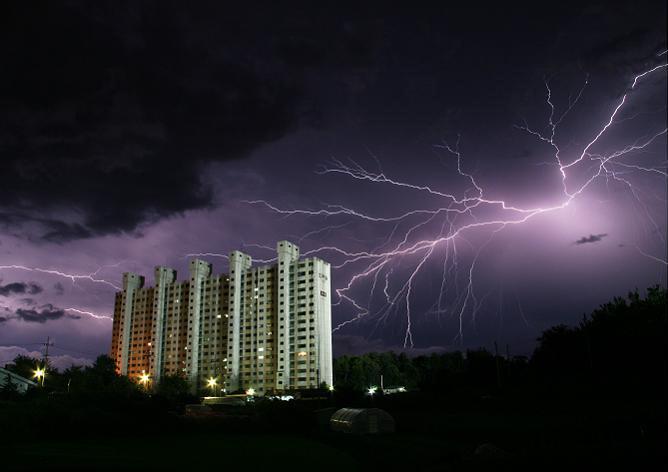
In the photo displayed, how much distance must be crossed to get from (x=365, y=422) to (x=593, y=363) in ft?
70.7

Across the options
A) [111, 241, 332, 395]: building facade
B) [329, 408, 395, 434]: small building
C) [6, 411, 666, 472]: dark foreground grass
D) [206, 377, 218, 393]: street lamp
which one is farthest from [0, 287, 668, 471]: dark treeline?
[111, 241, 332, 395]: building facade

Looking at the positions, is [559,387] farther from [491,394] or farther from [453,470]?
[453,470]

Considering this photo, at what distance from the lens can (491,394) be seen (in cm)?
3900

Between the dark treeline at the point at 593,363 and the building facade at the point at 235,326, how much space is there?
38.6 meters

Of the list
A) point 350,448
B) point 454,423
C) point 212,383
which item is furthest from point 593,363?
point 212,383

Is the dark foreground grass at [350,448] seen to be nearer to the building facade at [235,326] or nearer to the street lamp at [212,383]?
the building facade at [235,326]

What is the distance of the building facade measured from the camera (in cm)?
9319

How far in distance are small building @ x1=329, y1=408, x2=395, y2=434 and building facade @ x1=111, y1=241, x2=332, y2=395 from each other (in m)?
58.1

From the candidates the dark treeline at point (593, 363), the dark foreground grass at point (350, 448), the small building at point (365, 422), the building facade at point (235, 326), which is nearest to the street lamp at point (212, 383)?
the building facade at point (235, 326)

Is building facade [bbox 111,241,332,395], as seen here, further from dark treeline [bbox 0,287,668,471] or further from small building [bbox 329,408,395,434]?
small building [bbox 329,408,395,434]

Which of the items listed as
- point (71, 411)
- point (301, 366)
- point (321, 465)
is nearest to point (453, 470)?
point (321, 465)

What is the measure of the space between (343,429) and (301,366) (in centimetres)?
6625

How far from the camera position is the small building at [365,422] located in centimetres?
2625

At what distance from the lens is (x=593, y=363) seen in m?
39.1
